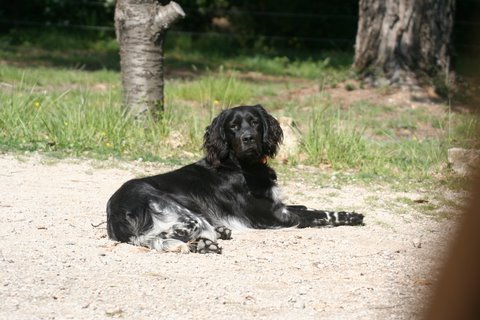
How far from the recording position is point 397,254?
5.83 m

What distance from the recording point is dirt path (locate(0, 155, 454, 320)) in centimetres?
435

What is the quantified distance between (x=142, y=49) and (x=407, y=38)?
6145 millimetres

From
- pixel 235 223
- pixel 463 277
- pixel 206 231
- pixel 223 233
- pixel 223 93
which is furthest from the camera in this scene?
pixel 223 93

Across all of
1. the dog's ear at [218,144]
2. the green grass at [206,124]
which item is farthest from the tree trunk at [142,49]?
the dog's ear at [218,144]

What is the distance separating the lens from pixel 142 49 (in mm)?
10312

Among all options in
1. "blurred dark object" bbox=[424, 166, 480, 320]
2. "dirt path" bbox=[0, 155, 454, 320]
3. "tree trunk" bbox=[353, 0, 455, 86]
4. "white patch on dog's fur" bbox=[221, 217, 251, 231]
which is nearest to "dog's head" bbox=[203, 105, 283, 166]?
"white patch on dog's fur" bbox=[221, 217, 251, 231]

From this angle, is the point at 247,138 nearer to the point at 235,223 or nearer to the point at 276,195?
the point at 276,195

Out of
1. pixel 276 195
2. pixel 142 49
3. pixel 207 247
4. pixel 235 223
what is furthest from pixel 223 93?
pixel 207 247

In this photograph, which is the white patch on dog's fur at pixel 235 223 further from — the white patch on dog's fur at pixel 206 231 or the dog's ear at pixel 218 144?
the dog's ear at pixel 218 144

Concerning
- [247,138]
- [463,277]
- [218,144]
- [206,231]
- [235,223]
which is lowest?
[235,223]

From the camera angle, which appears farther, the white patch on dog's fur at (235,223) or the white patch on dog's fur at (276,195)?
the white patch on dog's fur at (276,195)

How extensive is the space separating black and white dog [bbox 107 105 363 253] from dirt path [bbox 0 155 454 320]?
0.74ft

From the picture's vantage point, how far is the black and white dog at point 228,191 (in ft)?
20.4

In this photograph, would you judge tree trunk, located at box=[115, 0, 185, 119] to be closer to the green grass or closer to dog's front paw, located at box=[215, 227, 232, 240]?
the green grass
